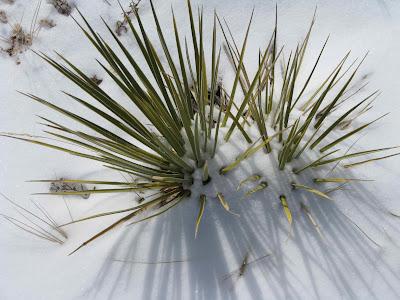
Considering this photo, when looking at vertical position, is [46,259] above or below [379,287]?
above

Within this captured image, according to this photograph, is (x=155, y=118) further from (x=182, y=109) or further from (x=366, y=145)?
(x=366, y=145)

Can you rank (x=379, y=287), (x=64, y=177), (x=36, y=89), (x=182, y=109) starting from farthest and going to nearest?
(x=36, y=89) → (x=64, y=177) → (x=379, y=287) → (x=182, y=109)

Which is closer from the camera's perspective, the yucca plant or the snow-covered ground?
the yucca plant

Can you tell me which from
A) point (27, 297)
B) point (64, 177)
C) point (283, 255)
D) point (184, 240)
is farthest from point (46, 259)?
point (283, 255)

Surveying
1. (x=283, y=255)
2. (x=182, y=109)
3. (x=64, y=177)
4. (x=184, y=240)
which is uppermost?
(x=64, y=177)

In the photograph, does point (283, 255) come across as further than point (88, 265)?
No

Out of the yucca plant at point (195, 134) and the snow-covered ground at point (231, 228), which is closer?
the yucca plant at point (195, 134)

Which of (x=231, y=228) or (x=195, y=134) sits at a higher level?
(x=195, y=134)

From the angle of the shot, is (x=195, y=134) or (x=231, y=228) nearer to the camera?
(x=195, y=134)
